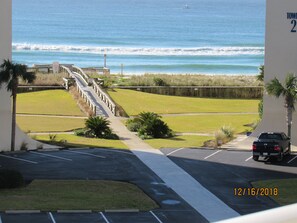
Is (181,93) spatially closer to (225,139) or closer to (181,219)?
A: (225,139)

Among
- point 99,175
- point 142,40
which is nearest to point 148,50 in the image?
point 142,40

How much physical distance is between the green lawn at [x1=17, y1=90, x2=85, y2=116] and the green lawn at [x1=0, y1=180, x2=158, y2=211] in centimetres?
2301

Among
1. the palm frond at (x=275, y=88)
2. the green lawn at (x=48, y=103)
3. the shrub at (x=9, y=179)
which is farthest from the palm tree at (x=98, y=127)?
the shrub at (x=9, y=179)

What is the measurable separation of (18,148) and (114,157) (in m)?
4.48

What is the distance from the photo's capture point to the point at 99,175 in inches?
1044

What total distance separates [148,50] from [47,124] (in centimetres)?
8100

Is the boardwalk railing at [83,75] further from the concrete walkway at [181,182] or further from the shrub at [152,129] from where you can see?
the concrete walkway at [181,182]

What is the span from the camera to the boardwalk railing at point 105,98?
47275mm

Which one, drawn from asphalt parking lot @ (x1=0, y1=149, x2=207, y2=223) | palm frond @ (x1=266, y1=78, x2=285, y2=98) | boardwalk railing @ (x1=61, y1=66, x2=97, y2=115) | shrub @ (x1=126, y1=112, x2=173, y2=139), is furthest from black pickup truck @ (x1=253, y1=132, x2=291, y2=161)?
boardwalk railing @ (x1=61, y1=66, x2=97, y2=115)

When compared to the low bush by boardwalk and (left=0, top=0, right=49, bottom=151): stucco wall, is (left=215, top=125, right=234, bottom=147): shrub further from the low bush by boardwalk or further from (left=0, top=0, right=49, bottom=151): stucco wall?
the low bush by boardwalk

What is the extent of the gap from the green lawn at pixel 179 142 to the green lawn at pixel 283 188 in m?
9.56

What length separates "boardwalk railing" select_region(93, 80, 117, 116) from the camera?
47.3 m

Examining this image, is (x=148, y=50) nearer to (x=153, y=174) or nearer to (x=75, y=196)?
(x=153, y=174)

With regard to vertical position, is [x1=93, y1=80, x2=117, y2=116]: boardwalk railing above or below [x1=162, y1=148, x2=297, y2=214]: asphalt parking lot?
above
